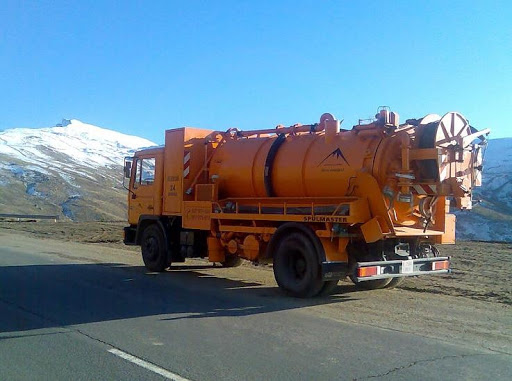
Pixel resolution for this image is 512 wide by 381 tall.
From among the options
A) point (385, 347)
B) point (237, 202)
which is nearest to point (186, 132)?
point (237, 202)

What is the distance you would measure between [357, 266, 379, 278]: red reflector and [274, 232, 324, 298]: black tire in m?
0.91

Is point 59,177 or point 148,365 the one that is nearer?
point 148,365

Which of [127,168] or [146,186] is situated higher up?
[127,168]

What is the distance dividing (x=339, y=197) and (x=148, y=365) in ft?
17.0

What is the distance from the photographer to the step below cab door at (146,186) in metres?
14.6

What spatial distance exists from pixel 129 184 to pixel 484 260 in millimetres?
10304

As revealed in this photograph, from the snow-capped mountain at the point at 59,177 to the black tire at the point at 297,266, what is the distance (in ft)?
149

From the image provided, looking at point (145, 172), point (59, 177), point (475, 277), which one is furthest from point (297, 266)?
point (59, 177)

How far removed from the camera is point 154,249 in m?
14.5

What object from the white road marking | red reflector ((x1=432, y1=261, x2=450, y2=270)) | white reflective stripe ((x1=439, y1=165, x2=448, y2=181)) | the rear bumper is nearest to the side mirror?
the rear bumper

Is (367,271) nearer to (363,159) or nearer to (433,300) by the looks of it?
(433,300)

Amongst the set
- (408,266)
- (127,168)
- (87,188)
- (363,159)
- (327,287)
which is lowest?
(327,287)

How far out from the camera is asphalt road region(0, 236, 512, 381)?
5754mm

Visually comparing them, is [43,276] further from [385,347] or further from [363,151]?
[385,347]
